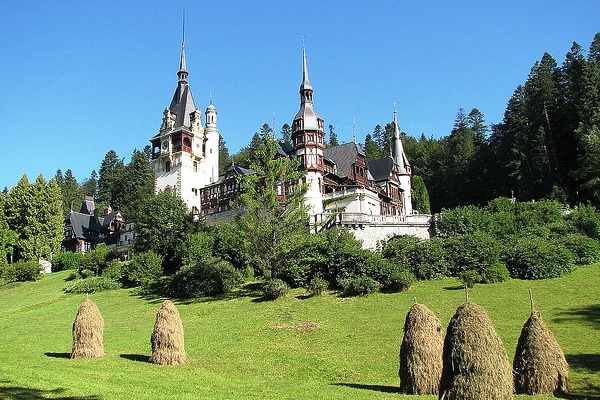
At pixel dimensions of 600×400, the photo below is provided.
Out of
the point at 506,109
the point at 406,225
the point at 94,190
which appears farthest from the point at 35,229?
the point at 94,190

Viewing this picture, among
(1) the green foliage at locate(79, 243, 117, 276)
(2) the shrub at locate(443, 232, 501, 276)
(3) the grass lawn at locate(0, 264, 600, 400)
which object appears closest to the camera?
(3) the grass lawn at locate(0, 264, 600, 400)

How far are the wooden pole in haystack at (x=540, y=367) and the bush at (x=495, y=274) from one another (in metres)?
22.3

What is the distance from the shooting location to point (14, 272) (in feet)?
194

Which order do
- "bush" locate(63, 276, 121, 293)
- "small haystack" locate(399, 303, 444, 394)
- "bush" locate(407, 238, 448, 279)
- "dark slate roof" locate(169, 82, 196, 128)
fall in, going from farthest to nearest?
"dark slate roof" locate(169, 82, 196, 128), "bush" locate(63, 276, 121, 293), "bush" locate(407, 238, 448, 279), "small haystack" locate(399, 303, 444, 394)

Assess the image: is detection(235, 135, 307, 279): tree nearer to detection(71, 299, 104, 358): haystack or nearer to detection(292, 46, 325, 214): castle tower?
detection(292, 46, 325, 214): castle tower

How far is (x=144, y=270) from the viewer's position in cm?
4969

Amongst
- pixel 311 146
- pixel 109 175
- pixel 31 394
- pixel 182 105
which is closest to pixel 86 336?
pixel 31 394

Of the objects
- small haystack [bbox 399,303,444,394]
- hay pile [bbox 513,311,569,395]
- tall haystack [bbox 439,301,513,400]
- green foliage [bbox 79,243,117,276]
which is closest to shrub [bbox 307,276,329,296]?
small haystack [bbox 399,303,444,394]

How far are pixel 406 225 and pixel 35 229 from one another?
43229 mm

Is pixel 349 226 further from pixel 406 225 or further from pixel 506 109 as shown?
pixel 506 109

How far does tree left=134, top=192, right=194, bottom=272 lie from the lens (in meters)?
55.3

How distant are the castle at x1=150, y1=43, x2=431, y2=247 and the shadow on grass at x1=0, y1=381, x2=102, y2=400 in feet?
129

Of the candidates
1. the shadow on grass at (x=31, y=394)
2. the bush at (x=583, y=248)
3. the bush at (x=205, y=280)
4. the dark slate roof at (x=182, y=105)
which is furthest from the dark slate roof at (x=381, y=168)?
the shadow on grass at (x=31, y=394)

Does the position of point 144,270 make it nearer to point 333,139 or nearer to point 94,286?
point 94,286
